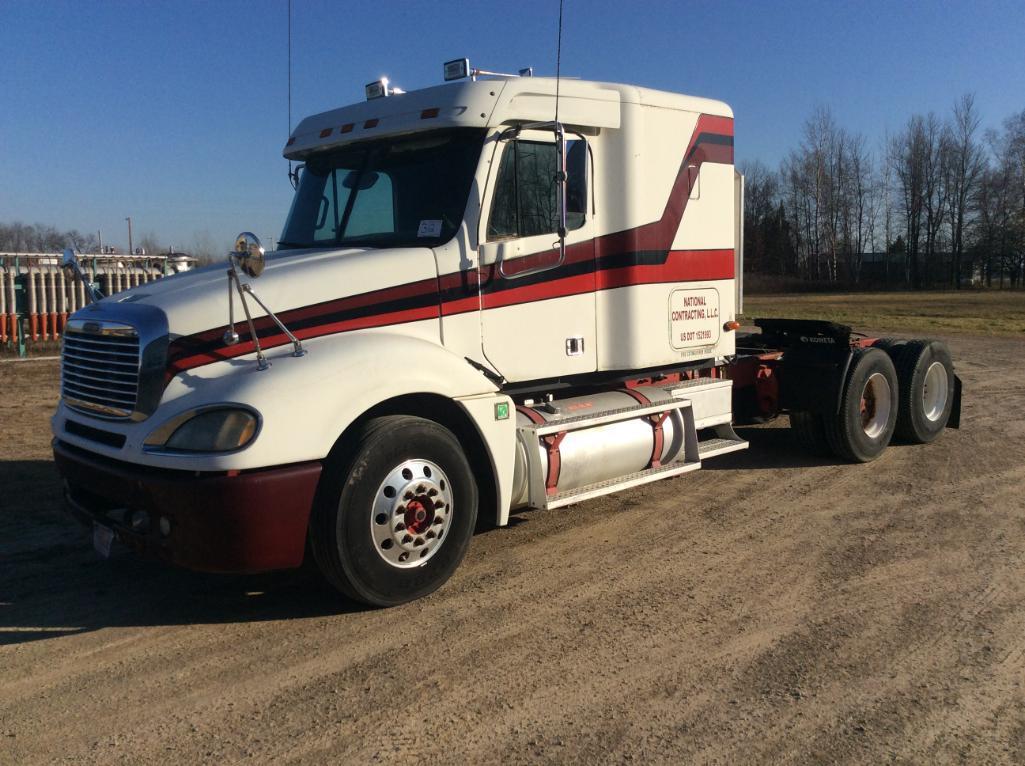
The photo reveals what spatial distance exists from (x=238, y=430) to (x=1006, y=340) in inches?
954

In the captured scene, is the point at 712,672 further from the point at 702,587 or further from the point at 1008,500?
the point at 1008,500

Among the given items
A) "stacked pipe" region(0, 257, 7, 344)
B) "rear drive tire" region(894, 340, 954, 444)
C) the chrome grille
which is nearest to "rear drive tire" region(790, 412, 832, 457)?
"rear drive tire" region(894, 340, 954, 444)

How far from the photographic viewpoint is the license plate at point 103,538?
4.72 metres

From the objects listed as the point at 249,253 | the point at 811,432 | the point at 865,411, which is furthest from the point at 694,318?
the point at 249,253

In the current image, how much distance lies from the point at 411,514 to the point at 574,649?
118cm

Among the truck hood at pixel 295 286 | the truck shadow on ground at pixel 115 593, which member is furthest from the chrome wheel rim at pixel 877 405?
the truck shadow on ground at pixel 115 593

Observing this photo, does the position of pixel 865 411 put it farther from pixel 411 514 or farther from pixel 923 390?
pixel 411 514

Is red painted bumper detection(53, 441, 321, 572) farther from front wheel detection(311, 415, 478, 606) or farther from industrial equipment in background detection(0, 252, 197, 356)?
industrial equipment in background detection(0, 252, 197, 356)

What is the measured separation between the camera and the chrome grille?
15.5 ft

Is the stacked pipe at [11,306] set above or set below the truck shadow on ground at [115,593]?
above

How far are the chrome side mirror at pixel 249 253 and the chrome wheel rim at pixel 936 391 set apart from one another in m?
Answer: 7.90

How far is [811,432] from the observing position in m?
8.78

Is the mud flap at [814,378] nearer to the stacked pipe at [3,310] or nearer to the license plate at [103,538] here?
the license plate at [103,538]

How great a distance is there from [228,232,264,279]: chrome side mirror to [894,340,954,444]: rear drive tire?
737 cm
